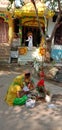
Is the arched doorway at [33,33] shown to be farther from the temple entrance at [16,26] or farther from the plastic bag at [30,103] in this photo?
the plastic bag at [30,103]

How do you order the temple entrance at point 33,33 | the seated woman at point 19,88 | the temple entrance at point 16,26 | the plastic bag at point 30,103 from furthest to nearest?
the temple entrance at point 33,33 < the temple entrance at point 16,26 < the seated woman at point 19,88 < the plastic bag at point 30,103

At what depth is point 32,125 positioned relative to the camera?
9477 millimetres

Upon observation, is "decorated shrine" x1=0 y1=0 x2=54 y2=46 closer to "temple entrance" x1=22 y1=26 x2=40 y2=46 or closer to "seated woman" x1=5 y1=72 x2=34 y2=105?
"temple entrance" x1=22 y1=26 x2=40 y2=46

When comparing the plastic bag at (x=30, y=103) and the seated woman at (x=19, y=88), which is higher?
the seated woman at (x=19, y=88)

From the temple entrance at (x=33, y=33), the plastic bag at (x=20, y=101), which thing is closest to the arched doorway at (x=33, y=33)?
the temple entrance at (x=33, y=33)

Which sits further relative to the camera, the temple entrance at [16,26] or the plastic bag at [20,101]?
the temple entrance at [16,26]

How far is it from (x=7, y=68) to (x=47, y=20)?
15.7ft

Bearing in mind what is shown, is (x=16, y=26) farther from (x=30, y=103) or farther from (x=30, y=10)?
(x=30, y=103)

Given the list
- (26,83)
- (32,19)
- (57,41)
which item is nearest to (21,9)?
(32,19)

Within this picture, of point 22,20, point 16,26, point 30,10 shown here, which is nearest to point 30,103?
point 30,10

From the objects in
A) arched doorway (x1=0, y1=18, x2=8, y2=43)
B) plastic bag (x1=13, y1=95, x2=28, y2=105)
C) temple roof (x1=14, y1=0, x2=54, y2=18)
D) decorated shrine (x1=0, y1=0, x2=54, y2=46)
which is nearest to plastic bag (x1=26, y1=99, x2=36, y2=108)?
plastic bag (x1=13, y1=95, x2=28, y2=105)

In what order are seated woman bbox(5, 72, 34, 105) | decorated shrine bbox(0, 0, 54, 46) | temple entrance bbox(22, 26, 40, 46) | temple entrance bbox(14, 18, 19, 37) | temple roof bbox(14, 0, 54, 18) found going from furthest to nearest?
temple entrance bbox(22, 26, 40, 46) < temple entrance bbox(14, 18, 19, 37) < decorated shrine bbox(0, 0, 54, 46) < temple roof bbox(14, 0, 54, 18) < seated woman bbox(5, 72, 34, 105)

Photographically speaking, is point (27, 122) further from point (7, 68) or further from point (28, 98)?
point (7, 68)

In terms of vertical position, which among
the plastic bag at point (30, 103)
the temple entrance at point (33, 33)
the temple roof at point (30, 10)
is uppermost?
the temple roof at point (30, 10)
